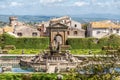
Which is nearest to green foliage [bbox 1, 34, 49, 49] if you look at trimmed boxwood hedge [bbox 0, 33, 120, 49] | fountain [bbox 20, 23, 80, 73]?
trimmed boxwood hedge [bbox 0, 33, 120, 49]

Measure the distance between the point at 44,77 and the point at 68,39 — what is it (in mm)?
40314

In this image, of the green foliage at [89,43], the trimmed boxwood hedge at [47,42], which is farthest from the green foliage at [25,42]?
the green foliage at [89,43]

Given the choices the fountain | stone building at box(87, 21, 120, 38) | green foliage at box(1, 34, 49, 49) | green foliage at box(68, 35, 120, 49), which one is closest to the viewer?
the fountain

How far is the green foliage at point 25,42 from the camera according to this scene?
251ft

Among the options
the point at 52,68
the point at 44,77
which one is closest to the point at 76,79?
the point at 44,77

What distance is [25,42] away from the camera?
253 feet

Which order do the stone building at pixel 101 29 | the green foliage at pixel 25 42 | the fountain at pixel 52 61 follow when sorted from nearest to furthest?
1. the fountain at pixel 52 61
2. the green foliage at pixel 25 42
3. the stone building at pixel 101 29

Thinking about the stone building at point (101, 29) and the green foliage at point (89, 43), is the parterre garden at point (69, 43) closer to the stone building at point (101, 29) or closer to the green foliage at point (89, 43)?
the green foliage at point (89, 43)

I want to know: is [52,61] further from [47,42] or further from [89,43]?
[89,43]

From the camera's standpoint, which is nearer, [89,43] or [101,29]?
[89,43]

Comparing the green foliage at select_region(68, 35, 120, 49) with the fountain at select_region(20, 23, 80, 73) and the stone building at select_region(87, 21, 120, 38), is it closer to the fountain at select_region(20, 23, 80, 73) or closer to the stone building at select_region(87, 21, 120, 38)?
the stone building at select_region(87, 21, 120, 38)

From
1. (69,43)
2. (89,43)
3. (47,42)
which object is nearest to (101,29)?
(89,43)

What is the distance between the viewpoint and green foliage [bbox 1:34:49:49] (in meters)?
76.6

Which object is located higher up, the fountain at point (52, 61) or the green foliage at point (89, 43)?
the fountain at point (52, 61)
